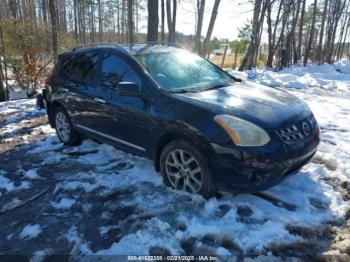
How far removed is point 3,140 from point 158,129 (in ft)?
12.7

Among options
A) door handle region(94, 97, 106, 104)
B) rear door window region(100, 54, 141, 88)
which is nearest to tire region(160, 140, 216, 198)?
rear door window region(100, 54, 141, 88)

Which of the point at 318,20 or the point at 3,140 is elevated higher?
the point at 318,20

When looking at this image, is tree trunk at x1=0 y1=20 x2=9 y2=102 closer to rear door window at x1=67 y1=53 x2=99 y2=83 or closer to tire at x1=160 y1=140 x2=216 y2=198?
rear door window at x1=67 y1=53 x2=99 y2=83

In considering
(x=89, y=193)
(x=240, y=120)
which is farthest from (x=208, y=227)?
(x=89, y=193)

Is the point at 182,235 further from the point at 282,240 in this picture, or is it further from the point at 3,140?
the point at 3,140

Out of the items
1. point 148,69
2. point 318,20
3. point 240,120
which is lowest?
point 240,120

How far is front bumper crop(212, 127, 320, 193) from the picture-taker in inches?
127

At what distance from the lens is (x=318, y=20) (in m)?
33.5

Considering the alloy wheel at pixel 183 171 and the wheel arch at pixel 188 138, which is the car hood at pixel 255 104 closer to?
the wheel arch at pixel 188 138

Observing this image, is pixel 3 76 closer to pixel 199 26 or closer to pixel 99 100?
pixel 99 100

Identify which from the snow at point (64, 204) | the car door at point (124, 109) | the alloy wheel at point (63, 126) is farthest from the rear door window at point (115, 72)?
the snow at point (64, 204)

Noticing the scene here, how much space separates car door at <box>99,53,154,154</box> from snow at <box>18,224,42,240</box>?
1.45m

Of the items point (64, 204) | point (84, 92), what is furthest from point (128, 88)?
point (64, 204)

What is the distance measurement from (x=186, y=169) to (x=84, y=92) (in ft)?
7.22
